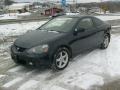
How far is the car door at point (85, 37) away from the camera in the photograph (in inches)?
272

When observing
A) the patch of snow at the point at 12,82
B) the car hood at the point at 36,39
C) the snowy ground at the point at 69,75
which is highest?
the car hood at the point at 36,39

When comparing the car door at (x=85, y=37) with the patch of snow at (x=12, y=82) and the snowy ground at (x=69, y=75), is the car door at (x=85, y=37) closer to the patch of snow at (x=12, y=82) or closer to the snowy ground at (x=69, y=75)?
the snowy ground at (x=69, y=75)

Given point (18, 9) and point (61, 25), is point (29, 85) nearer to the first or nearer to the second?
point (61, 25)

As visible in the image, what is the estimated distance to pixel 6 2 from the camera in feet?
409

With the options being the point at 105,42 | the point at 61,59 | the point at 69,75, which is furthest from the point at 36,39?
the point at 105,42

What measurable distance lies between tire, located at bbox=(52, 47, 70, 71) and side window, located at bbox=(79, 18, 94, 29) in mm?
1182

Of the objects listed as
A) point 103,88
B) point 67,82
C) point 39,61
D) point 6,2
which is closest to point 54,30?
point 39,61

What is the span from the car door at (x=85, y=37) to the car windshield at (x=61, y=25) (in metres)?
0.26

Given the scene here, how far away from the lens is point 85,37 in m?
7.25

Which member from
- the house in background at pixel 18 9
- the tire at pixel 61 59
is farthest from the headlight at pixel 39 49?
the house in background at pixel 18 9

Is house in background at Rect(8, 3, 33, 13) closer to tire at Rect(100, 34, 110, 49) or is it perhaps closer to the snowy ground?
tire at Rect(100, 34, 110, 49)

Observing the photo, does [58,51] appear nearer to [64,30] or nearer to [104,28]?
[64,30]

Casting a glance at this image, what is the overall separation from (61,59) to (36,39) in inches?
36.7

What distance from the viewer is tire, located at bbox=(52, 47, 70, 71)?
621 centimetres
